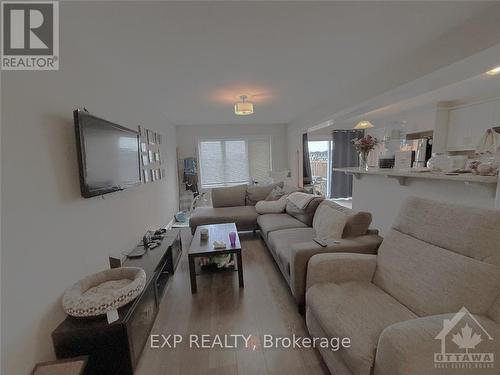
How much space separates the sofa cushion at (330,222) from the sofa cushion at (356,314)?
57 cm

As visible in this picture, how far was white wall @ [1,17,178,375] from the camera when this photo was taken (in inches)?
44.0

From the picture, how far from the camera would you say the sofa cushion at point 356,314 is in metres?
1.03

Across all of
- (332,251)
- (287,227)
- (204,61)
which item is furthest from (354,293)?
(204,61)

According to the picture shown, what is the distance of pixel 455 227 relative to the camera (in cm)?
128

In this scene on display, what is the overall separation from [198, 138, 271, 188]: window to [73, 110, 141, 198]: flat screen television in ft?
13.0

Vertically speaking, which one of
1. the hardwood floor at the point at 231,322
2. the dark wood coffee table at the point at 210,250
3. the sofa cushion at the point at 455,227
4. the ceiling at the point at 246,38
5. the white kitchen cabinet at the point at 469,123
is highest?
the ceiling at the point at 246,38

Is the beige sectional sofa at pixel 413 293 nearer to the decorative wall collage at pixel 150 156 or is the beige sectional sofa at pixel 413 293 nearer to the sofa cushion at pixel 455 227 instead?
the sofa cushion at pixel 455 227

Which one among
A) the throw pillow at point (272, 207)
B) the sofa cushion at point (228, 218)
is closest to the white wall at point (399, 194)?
Answer: the throw pillow at point (272, 207)

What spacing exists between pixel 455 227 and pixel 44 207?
2372 millimetres

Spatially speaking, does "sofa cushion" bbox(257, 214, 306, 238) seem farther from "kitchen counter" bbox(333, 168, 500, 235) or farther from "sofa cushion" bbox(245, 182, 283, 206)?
"kitchen counter" bbox(333, 168, 500, 235)

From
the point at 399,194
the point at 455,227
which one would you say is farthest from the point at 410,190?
the point at 455,227

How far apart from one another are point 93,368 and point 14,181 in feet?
3.78

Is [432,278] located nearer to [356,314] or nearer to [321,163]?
[356,314]

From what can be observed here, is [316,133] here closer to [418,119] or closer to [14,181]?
[418,119]
